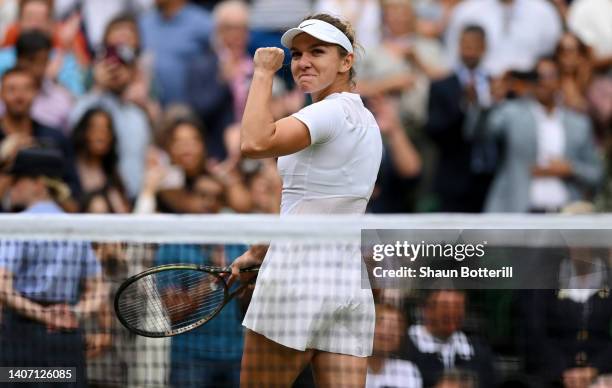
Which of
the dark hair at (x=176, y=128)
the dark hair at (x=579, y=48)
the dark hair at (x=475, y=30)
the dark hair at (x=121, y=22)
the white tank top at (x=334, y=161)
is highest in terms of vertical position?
the dark hair at (x=121, y=22)

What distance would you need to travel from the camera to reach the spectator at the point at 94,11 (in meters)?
9.87

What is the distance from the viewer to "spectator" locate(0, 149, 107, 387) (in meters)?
5.55

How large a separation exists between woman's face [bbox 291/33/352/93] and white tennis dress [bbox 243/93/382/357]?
0.25 feet

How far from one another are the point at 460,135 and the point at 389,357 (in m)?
4.06

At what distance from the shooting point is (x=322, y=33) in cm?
465

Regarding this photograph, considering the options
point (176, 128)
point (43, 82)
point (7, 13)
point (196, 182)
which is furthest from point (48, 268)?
point (7, 13)

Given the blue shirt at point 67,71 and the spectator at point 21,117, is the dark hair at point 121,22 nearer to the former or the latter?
the blue shirt at point 67,71

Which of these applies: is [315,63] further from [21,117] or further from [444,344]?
[21,117]

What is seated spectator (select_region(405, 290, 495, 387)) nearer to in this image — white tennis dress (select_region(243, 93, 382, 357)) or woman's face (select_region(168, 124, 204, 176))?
white tennis dress (select_region(243, 93, 382, 357))

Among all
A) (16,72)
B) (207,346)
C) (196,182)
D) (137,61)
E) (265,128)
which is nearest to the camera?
(265,128)

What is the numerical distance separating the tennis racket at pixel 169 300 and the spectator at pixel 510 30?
488 cm

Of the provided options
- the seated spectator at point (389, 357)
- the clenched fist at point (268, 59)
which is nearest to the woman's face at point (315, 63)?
the clenched fist at point (268, 59)

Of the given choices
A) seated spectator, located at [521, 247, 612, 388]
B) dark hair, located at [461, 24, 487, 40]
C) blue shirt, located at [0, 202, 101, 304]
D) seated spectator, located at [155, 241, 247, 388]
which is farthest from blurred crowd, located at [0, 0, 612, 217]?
seated spectator, located at [521, 247, 612, 388]

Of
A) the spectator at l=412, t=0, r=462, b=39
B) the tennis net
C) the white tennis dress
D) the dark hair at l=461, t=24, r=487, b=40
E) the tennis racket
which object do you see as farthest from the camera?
the spectator at l=412, t=0, r=462, b=39
